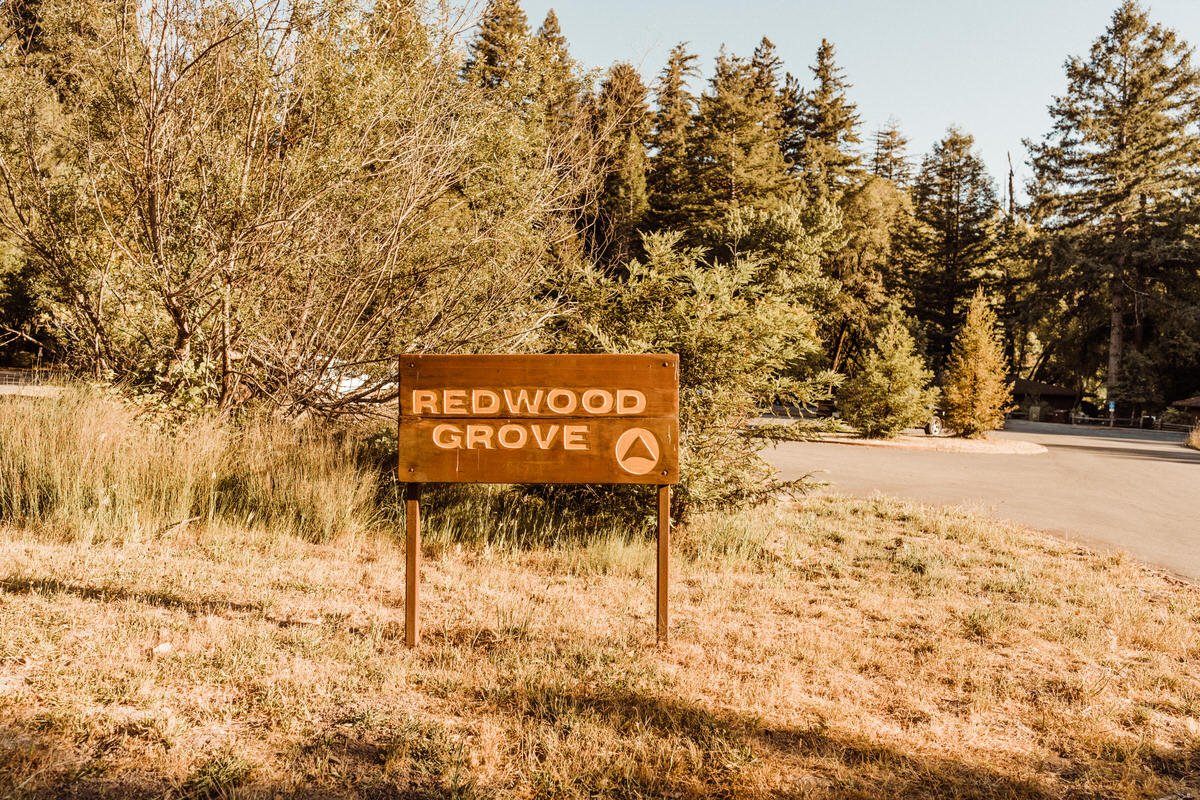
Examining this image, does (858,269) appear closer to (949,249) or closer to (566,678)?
(949,249)

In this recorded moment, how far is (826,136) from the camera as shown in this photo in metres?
47.5

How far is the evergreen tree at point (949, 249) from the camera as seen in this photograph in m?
47.1

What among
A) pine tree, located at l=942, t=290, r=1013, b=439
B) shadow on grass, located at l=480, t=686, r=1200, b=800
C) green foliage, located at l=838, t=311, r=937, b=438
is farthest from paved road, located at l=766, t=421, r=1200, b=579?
shadow on grass, located at l=480, t=686, r=1200, b=800

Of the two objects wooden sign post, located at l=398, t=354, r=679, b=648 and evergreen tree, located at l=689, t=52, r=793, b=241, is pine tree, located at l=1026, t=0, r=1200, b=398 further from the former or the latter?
wooden sign post, located at l=398, t=354, r=679, b=648

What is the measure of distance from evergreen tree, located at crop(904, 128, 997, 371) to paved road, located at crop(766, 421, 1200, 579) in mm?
28788

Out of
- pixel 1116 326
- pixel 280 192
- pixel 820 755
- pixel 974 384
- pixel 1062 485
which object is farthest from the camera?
pixel 1116 326

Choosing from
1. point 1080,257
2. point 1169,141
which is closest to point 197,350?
point 1080,257

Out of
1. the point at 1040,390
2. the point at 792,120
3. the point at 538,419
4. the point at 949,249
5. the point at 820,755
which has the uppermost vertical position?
the point at 792,120

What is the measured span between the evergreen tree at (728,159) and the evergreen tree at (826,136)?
4.64 metres

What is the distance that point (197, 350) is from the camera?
7535mm

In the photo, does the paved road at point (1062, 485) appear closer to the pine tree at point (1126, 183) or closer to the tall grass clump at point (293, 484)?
the tall grass clump at point (293, 484)

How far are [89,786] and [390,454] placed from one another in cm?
523

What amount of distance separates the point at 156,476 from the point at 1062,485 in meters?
12.8

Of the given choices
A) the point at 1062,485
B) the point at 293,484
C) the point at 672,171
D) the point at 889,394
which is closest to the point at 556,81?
the point at 293,484
